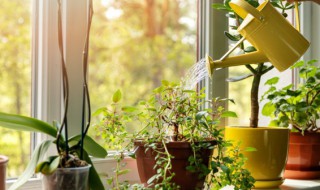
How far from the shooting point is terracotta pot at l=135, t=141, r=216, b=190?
115 cm

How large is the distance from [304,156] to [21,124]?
0.96 meters

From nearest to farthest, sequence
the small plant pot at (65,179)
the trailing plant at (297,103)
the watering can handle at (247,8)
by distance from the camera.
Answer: the small plant pot at (65,179), the watering can handle at (247,8), the trailing plant at (297,103)

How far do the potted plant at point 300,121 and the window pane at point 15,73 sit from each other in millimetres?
765

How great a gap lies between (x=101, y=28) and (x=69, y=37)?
15cm

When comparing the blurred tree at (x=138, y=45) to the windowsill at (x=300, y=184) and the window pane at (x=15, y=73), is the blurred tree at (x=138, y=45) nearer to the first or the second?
the window pane at (x=15, y=73)

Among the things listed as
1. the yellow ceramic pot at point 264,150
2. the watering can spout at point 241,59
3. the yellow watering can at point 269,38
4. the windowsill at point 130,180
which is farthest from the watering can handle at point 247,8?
the windowsill at point 130,180

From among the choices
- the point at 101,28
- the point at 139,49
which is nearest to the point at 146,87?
the point at 139,49

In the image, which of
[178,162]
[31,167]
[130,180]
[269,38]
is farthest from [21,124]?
[269,38]

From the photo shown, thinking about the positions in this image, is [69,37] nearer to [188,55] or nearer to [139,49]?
[139,49]

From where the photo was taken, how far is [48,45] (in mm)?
1198

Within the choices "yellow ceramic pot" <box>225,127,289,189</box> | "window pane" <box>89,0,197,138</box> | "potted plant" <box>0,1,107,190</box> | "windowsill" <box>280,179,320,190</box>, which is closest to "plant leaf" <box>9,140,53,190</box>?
"potted plant" <box>0,1,107,190</box>

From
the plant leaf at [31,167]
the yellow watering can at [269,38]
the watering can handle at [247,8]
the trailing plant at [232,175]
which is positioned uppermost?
the watering can handle at [247,8]

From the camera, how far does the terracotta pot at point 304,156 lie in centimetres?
153

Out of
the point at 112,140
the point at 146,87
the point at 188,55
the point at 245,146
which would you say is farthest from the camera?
the point at 188,55
